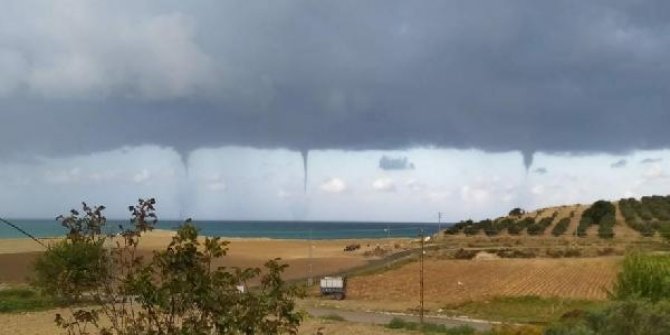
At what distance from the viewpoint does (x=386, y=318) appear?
100.0ft

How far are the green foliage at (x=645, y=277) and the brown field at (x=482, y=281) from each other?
13466 millimetres

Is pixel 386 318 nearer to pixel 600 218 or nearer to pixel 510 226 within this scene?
pixel 510 226

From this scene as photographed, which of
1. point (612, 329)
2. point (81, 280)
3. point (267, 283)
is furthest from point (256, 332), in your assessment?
point (612, 329)

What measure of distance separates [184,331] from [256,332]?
501 millimetres

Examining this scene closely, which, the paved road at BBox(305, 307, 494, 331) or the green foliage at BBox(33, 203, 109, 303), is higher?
the green foliage at BBox(33, 203, 109, 303)

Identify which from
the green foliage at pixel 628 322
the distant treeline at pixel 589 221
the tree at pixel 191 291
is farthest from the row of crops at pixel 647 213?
the tree at pixel 191 291

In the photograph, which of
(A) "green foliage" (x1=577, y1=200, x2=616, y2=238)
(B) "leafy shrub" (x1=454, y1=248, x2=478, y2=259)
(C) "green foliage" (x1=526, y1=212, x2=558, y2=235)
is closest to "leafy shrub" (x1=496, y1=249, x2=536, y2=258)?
(B) "leafy shrub" (x1=454, y1=248, x2=478, y2=259)

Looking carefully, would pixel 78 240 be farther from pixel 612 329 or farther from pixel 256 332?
pixel 612 329

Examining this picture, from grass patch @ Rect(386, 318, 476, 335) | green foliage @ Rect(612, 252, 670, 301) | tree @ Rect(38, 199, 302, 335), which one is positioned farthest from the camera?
grass patch @ Rect(386, 318, 476, 335)

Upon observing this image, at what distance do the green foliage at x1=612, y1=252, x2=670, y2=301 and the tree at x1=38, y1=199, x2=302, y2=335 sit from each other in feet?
60.2

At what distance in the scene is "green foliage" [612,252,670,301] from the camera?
2175cm

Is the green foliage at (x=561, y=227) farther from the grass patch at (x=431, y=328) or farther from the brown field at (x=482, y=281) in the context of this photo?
the grass patch at (x=431, y=328)

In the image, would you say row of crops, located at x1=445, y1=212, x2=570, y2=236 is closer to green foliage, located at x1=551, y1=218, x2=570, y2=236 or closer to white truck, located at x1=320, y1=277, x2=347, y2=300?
green foliage, located at x1=551, y1=218, x2=570, y2=236

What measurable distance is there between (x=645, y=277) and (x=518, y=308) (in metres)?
14.7
